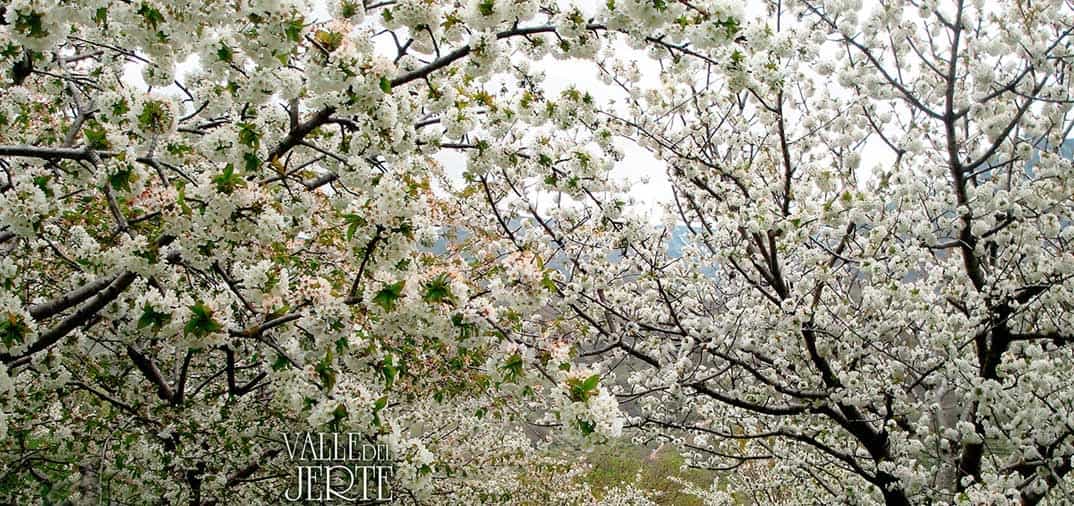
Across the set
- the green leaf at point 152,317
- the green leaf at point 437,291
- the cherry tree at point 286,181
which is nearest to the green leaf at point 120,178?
the cherry tree at point 286,181

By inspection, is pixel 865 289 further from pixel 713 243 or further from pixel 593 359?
pixel 593 359

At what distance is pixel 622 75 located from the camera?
22.0ft

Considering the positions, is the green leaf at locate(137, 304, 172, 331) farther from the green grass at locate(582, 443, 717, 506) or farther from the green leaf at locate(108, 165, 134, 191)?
the green grass at locate(582, 443, 717, 506)

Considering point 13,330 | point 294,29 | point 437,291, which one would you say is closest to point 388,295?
point 437,291

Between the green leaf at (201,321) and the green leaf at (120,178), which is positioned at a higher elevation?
the green leaf at (120,178)

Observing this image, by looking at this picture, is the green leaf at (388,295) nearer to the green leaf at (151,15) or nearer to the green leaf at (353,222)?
the green leaf at (353,222)

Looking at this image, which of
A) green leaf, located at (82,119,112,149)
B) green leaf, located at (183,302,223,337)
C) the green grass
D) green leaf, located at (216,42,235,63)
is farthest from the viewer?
the green grass

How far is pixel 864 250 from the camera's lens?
572 centimetres

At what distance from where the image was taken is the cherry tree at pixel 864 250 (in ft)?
17.8

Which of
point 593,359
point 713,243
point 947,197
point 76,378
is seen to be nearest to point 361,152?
point 713,243

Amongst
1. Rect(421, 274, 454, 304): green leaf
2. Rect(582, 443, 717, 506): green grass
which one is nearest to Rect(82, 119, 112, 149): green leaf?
Rect(421, 274, 454, 304): green leaf

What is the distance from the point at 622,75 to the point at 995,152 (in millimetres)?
3518

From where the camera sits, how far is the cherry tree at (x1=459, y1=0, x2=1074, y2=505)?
5426mm

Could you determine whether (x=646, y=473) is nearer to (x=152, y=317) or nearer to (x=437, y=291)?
(x=437, y=291)
